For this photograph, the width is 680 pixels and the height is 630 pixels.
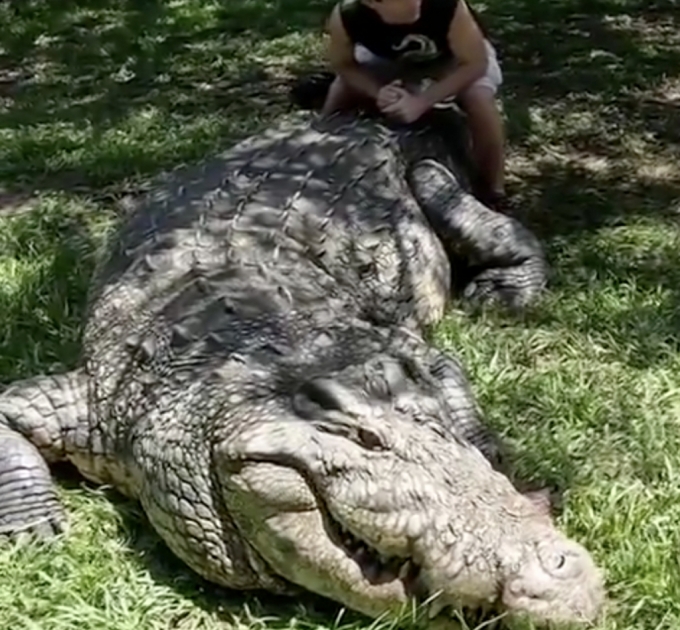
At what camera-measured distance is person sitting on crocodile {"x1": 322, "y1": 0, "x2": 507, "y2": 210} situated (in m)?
4.92

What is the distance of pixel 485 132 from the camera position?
504 cm

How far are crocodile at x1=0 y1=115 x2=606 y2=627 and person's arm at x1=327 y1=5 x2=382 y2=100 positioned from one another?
9.5 inches

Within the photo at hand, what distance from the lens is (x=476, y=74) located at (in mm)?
4965

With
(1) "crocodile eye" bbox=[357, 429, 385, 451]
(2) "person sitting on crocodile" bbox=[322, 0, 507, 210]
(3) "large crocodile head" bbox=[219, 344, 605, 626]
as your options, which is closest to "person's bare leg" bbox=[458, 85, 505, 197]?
(2) "person sitting on crocodile" bbox=[322, 0, 507, 210]

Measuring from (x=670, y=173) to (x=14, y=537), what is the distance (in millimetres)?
3361

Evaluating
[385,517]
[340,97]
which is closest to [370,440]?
[385,517]

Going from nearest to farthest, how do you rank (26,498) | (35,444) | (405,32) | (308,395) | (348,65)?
(308,395), (26,498), (35,444), (405,32), (348,65)

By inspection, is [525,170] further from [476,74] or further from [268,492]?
[268,492]

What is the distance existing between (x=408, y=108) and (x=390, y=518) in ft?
8.45

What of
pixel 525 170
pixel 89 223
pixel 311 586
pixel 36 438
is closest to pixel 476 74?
pixel 525 170

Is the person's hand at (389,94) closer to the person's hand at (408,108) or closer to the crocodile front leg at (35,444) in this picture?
the person's hand at (408,108)

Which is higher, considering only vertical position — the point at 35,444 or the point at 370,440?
the point at 370,440

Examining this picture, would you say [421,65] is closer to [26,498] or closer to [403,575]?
[26,498]

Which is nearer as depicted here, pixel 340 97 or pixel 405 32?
pixel 405 32
